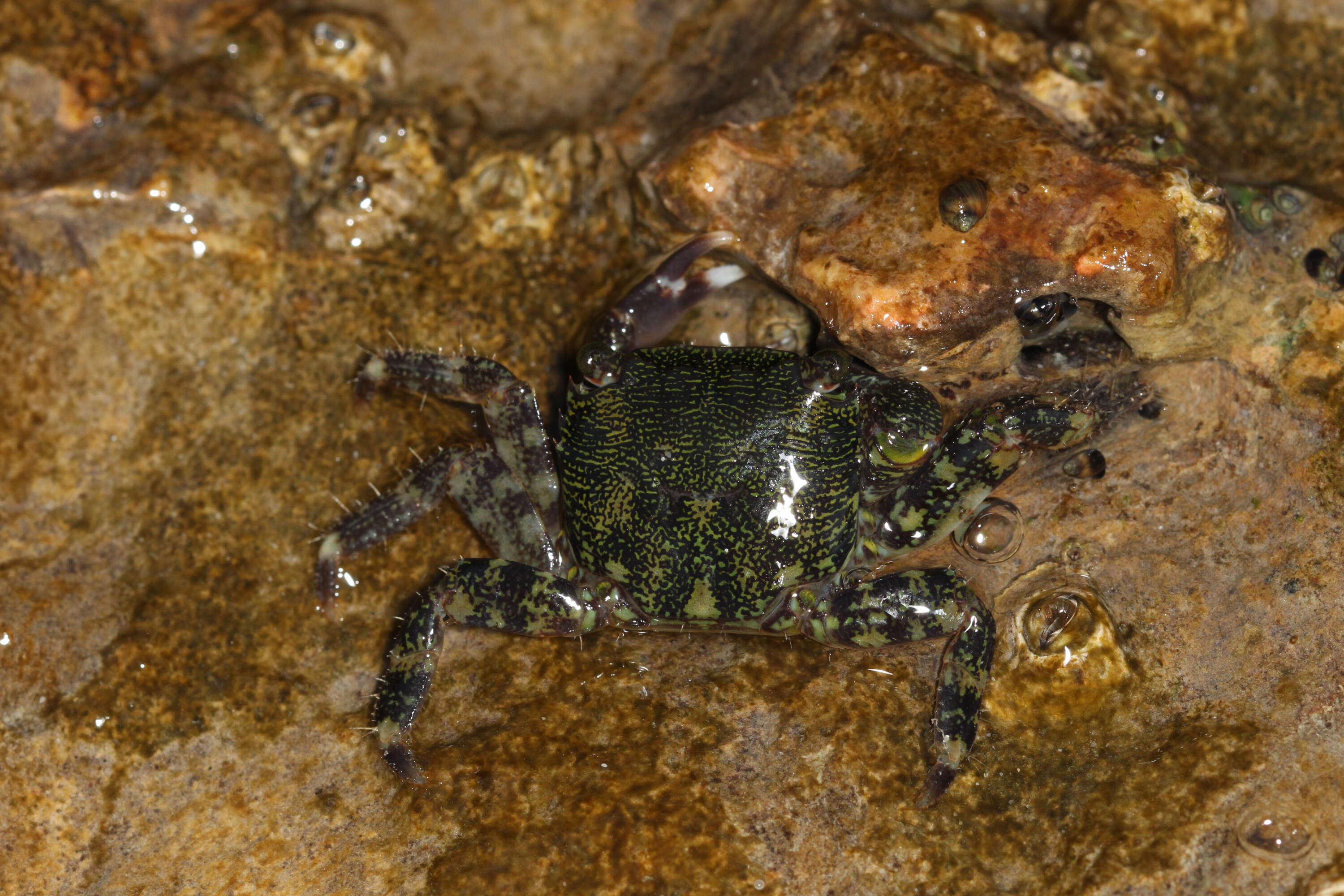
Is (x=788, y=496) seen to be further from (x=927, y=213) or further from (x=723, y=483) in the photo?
(x=927, y=213)

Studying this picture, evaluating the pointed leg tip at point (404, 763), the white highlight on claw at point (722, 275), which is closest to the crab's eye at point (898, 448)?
the white highlight on claw at point (722, 275)

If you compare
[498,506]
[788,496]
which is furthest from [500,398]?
[788,496]

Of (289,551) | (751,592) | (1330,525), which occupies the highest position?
(1330,525)

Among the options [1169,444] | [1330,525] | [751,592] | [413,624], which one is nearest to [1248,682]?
[1330,525]

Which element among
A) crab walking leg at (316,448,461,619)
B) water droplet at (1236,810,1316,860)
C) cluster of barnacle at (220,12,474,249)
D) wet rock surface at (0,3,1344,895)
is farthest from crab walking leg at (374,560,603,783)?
water droplet at (1236,810,1316,860)

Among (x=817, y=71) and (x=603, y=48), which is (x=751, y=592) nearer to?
(x=817, y=71)

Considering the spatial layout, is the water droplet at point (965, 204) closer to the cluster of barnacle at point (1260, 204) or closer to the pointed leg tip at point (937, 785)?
the cluster of barnacle at point (1260, 204)
